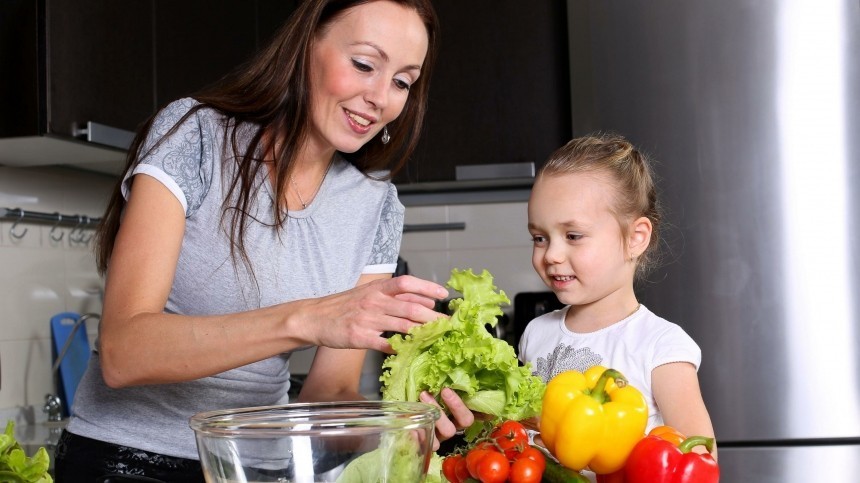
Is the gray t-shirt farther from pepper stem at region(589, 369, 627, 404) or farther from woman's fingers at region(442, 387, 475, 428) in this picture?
pepper stem at region(589, 369, 627, 404)

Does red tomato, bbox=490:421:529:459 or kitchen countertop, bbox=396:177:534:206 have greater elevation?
kitchen countertop, bbox=396:177:534:206

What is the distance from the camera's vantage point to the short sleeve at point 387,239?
166cm

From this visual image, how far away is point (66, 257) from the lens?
2.62 meters

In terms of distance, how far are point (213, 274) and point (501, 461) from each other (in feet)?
2.27

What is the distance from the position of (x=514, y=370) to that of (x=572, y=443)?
0.35ft

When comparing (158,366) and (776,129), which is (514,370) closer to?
(158,366)

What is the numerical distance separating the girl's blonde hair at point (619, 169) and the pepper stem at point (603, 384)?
0.61m

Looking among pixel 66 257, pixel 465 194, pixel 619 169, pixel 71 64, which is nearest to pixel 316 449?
pixel 619 169

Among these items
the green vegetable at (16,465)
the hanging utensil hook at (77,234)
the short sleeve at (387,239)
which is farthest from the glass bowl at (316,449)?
the hanging utensil hook at (77,234)

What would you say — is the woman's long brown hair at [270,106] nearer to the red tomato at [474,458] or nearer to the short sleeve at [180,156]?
the short sleeve at [180,156]

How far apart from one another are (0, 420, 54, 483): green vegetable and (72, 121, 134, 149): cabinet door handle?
1.42 metres

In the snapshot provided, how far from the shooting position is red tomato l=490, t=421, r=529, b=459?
0.94 m

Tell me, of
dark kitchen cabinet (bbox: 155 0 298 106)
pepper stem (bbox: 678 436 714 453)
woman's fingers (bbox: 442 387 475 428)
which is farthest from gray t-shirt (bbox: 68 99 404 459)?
dark kitchen cabinet (bbox: 155 0 298 106)

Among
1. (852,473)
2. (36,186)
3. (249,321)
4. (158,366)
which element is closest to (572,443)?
(249,321)
